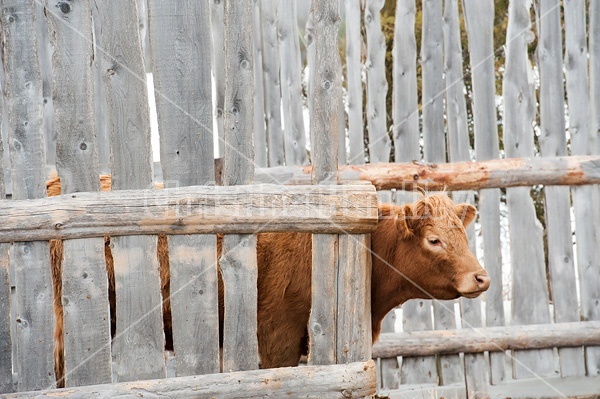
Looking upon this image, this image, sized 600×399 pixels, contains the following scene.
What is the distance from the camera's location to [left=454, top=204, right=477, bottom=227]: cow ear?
484cm

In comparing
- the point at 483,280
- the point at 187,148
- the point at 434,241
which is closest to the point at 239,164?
the point at 187,148

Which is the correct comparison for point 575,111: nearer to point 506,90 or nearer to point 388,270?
point 506,90

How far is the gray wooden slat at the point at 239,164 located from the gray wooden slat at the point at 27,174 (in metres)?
0.90

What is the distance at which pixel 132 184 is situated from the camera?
359cm

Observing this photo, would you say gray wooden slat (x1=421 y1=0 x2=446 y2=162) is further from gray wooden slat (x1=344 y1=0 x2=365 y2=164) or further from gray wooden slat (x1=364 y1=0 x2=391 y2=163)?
gray wooden slat (x1=344 y1=0 x2=365 y2=164)

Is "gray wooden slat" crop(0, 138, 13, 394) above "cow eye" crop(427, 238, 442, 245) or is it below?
below

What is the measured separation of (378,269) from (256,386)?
1485 mm

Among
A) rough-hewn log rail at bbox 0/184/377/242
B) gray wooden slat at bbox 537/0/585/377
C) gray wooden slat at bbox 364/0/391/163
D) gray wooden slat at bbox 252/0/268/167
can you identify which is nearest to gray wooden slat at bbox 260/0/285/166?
gray wooden slat at bbox 252/0/268/167

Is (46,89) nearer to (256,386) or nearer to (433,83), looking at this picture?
(433,83)

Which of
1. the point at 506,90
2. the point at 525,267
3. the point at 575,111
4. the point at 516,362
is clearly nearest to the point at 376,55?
the point at 506,90

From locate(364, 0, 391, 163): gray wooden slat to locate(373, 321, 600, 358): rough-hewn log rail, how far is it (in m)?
1.60

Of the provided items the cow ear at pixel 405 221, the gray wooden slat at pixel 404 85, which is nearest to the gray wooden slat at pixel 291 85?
the gray wooden slat at pixel 404 85

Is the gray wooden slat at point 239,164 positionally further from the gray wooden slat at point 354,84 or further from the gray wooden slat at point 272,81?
the gray wooden slat at point 354,84

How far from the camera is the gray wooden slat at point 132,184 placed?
354cm
